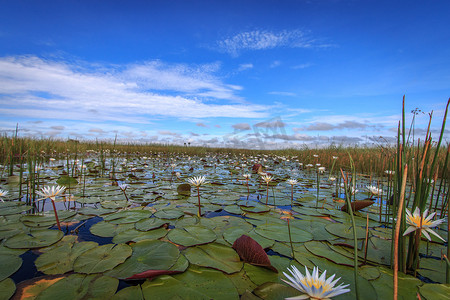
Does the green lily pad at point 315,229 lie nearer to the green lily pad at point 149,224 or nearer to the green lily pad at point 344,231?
the green lily pad at point 344,231

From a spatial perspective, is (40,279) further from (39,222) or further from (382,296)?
(382,296)

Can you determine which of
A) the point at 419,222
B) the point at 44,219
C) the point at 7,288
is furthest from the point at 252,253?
the point at 44,219

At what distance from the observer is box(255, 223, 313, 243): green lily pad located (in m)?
2.12

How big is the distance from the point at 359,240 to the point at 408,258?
20.1 inches

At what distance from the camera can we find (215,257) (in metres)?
1.72

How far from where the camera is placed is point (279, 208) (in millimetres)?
3330

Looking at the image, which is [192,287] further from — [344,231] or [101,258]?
[344,231]

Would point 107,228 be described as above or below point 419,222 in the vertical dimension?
below

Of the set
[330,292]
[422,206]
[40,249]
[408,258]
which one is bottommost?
[40,249]

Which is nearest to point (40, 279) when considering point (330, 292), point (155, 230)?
point (155, 230)

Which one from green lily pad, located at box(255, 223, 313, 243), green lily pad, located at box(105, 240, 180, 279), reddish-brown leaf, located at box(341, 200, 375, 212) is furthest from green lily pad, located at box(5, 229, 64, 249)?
reddish-brown leaf, located at box(341, 200, 375, 212)

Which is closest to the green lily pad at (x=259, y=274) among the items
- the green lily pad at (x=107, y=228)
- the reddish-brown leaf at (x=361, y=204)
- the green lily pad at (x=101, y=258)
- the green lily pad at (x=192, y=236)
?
the green lily pad at (x=192, y=236)

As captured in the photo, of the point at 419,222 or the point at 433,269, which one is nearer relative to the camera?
the point at 419,222

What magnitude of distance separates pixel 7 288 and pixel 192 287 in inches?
46.3
